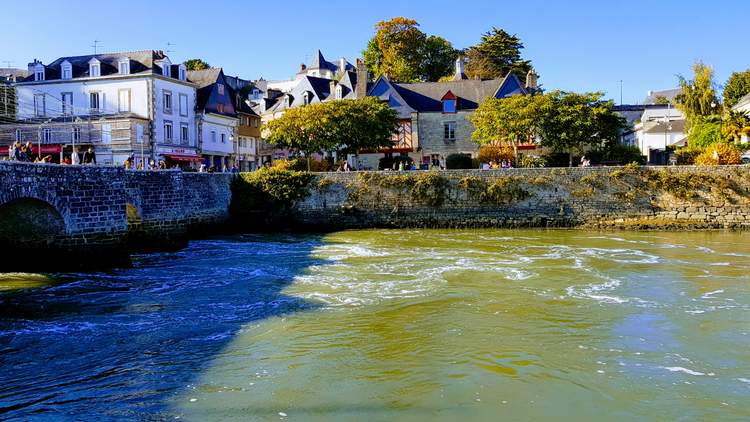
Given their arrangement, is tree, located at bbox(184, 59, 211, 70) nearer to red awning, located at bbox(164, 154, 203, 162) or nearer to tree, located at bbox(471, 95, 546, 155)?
red awning, located at bbox(164, 154, 203, 162)

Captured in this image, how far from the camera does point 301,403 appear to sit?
8.17 meters

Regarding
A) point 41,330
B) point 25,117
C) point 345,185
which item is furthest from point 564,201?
point 25,117

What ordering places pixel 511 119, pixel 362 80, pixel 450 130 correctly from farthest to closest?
1. pixel 362 80
2. pixel 450 130
3. pixel 511 119

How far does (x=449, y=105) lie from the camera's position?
43375mm

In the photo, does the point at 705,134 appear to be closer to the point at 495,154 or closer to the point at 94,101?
the point at 495,154

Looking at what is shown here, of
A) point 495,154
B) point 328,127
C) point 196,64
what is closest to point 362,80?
point 328,127

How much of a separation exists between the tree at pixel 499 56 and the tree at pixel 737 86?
56.4ft

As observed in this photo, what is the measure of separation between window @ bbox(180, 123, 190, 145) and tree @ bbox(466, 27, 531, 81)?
26928 mm

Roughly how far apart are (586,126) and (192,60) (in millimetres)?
51545

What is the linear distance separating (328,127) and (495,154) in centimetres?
1025

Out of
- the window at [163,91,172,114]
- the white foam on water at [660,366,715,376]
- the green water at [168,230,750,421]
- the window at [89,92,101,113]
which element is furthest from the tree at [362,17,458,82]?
the white foam on water at [660,366,715,376]

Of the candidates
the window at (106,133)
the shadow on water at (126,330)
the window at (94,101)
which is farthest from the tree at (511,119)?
the window at (94,101)

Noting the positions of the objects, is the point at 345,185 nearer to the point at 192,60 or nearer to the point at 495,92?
the point at 495,92

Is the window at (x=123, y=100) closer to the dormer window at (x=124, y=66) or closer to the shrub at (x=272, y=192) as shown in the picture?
the dormer window at (x=124, y=66)
